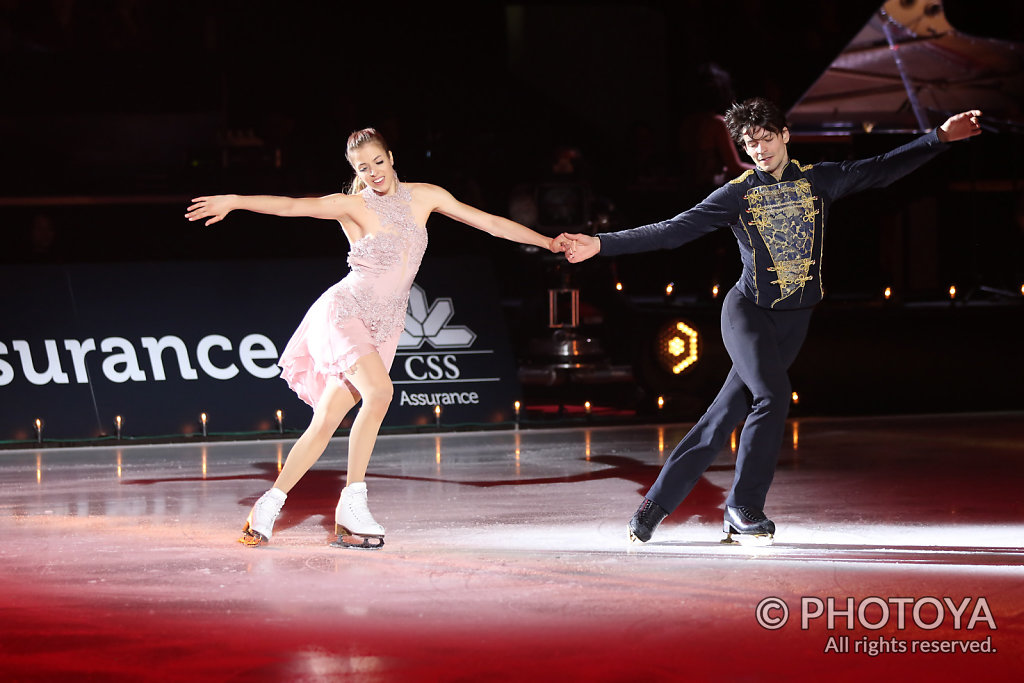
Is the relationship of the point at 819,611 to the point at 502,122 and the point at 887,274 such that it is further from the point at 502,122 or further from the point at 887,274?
the point at 502,122

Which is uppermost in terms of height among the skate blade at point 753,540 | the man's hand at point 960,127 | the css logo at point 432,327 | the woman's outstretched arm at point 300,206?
the man's hand at point 960,127

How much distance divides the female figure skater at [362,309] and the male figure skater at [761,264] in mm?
695

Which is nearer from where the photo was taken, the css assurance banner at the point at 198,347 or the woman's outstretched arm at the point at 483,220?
the woman's outstretched arm at the point at 483,220

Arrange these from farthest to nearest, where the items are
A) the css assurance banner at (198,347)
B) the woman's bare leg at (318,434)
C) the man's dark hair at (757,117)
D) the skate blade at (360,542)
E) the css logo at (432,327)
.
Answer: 1. the css logo at (432,327)
2. the css assurance banner at (198,347)
3. the woman's bare leg at (318,434)
4. the skate blade at (360,542)
5. the man's dark hair at (757,117)

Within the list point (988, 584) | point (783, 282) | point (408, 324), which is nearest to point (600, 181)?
point (408, 324)

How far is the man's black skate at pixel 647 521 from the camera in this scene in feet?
15.4

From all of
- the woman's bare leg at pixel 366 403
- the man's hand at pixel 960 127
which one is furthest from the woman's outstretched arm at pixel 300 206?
the man's hand at pixel 960 127

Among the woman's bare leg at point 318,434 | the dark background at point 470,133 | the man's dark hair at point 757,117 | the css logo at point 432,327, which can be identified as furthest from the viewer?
the dark background at point 470,133

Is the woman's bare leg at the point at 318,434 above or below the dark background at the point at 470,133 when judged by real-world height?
below

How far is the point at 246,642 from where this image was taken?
3.42 m

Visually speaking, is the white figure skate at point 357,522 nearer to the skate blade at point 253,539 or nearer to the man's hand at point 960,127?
the skate blade at point 253,539

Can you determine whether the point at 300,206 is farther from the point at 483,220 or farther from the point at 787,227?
the point at 787,227

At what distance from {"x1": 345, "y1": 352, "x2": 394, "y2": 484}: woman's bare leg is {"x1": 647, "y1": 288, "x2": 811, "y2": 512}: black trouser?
1.12m

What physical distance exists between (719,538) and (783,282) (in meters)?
1.04
